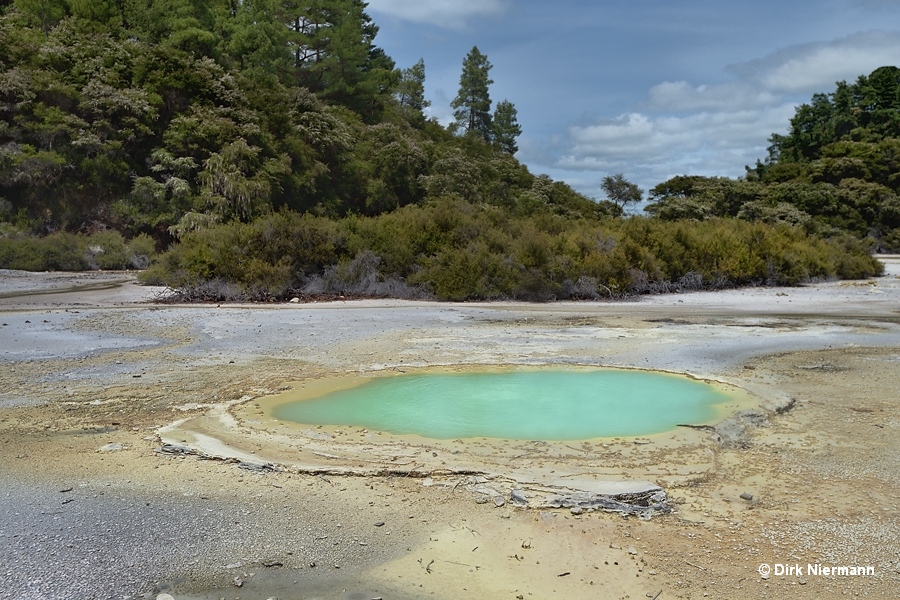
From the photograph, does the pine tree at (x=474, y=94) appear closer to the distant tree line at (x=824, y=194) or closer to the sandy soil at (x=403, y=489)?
the distant tree line at (x=824, y=194)

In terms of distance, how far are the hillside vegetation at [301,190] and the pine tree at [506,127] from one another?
12382 mm

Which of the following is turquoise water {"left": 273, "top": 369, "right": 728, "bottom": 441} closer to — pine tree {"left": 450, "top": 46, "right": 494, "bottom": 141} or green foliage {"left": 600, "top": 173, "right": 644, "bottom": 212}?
green foliage {"left": 600, "top": 173, "right": 644, "bottom": 212}

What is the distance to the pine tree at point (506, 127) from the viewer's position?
2699 inches

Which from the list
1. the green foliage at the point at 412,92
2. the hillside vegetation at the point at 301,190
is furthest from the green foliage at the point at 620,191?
the green foliage at the point at 412,92

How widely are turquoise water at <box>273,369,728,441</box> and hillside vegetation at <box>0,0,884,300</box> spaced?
9833 mm

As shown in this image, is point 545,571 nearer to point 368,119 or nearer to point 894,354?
point 894,354

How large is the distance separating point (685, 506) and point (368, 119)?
50836 millimetres

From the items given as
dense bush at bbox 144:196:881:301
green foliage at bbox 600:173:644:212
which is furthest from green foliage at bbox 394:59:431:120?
dense bush at bbox 144:196:881:301

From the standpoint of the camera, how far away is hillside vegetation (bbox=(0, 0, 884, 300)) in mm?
18812

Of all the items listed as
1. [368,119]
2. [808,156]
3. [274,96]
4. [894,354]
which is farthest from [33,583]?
[808,156]

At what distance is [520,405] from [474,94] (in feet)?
216

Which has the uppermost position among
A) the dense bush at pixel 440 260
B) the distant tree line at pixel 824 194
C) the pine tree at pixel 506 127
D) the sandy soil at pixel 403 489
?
the pine tree at pixel 506 127

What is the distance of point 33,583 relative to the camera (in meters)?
3.37

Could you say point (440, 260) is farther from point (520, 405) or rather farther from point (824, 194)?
point (824, 194)
